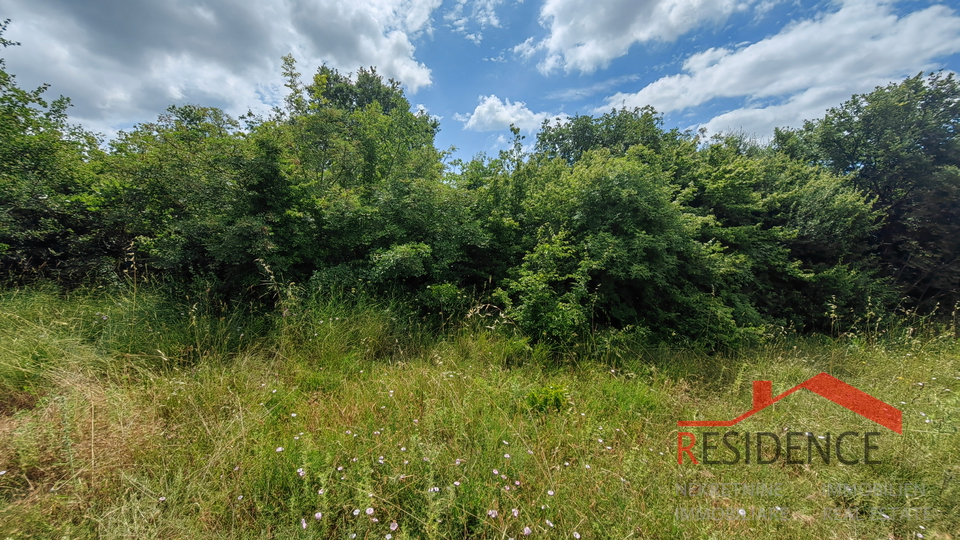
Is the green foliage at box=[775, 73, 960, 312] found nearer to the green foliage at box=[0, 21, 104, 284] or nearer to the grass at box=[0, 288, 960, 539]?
the grass at box=[0, 288, 960, 539]

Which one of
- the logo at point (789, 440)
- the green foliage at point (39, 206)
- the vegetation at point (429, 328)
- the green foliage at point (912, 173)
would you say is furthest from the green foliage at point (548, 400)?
the green foliage at point (912, 173)

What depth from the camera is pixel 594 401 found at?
103 inches

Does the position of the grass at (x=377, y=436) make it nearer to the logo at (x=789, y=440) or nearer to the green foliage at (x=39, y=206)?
the logo at (x=789, y=440)

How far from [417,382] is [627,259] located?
121 inches

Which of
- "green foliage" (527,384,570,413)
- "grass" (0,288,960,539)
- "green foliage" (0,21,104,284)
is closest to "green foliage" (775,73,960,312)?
"grass" (0,288,960,539)

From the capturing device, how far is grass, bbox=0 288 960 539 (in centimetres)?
154

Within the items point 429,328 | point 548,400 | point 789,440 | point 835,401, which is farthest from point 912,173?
point 429,328

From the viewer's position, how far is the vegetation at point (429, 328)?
1.64m

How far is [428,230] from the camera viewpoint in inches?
175

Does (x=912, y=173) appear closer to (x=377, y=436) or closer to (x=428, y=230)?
(x=428, y=230)

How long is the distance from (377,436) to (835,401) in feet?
13.5

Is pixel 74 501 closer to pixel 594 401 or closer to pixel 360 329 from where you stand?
pixel 360 329

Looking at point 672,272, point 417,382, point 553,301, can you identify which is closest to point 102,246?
point 417,382

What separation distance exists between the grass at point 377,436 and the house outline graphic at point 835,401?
9 cm
